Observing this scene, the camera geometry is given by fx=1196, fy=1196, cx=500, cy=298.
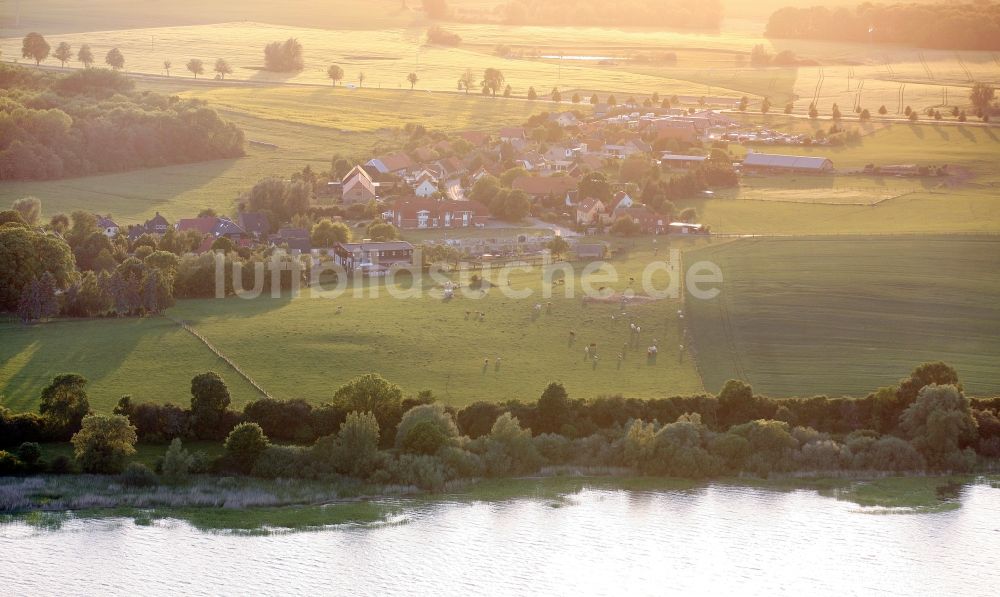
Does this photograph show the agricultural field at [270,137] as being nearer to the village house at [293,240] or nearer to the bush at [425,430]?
Result: the village house at [293,240]

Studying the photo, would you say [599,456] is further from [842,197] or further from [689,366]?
[842,197]

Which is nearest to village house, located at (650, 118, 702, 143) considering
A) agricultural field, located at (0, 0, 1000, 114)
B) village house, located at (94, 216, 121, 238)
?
agricultural field, located at (0, 0, 1000, 114)

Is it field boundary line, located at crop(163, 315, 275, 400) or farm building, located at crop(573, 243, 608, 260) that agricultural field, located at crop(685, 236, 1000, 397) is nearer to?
farm building, located at crop(573, 243, 608, 260)

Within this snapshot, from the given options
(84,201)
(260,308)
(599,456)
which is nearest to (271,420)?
(599,456)

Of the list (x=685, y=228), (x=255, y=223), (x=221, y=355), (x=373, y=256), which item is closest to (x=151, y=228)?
(x=255, y=223)

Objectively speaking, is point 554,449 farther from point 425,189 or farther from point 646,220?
point 425,189

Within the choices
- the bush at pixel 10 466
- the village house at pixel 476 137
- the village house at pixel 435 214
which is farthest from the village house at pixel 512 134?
the bush at pixel 10 466
